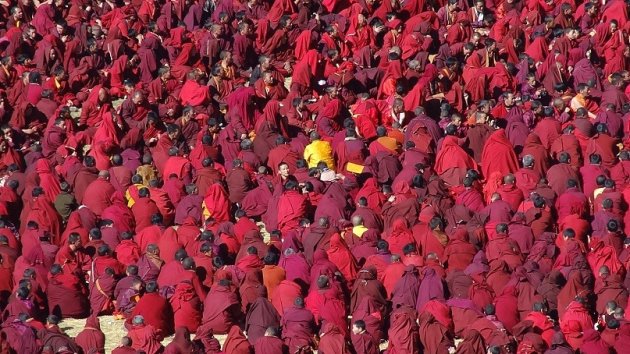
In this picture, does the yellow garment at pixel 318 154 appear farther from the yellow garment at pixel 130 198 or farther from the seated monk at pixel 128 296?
the seated monk at pixel 128 296

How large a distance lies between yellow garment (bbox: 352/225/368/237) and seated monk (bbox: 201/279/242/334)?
2.65 m

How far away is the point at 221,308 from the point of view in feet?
96.4

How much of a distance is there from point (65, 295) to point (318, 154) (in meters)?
5.83

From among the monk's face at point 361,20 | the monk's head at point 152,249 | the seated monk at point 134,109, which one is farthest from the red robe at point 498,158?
the monk's face at point 361,20

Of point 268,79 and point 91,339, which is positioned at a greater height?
point 91,339

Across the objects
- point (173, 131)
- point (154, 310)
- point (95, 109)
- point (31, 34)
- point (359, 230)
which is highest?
point (154, 310)

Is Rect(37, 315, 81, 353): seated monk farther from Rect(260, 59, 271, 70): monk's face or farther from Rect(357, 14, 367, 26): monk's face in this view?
Rect(357, 14, 367, 26): monk's face

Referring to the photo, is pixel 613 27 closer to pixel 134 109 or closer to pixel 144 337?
pixel 134 109

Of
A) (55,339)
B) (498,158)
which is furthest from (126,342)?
(498,158)

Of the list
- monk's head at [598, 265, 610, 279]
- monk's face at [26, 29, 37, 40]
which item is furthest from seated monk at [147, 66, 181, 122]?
monk's head at [598, 265, 610, 279]

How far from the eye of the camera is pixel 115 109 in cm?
3619

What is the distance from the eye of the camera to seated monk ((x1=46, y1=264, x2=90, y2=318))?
30.2 metres

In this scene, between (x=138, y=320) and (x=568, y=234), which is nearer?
(x=138, y=320)

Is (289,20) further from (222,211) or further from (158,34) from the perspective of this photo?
(222,211)
